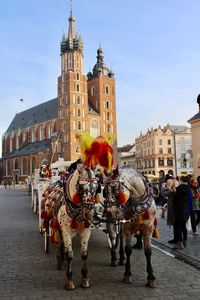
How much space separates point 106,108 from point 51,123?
49.0ft

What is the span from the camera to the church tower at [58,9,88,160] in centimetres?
7700

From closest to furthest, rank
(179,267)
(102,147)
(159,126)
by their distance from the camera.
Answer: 1. (102,147)
2. (179,267)
3. (159,126)

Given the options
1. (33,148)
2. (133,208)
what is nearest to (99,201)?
(133,208)

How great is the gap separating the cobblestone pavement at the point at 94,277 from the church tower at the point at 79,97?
6729cm

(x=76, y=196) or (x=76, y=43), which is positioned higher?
(x=76, y=43)

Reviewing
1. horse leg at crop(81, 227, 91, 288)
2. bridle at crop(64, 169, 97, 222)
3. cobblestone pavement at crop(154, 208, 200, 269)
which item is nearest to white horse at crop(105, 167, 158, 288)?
bridle at crop(64, 169, 97, 222)

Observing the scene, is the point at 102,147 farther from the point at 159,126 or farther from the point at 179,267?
the point at 159,126

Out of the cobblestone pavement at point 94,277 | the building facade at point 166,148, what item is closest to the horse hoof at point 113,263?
the cobblestone pavement at point 94,277

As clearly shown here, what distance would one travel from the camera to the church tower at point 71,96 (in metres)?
77.0

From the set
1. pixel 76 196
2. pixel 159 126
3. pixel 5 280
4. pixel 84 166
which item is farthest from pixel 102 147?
pixel 159 126

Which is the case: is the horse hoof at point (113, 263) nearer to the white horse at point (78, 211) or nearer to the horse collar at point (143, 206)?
the white horse at point (78, 211)

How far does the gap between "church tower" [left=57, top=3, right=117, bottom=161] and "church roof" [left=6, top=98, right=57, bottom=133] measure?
10106 mm

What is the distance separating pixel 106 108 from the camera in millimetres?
84125

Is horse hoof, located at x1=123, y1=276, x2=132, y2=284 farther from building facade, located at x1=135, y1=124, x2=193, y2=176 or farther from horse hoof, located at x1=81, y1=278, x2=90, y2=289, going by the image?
building facade, located at x1=135, y1=124, x2=193, y2=176
